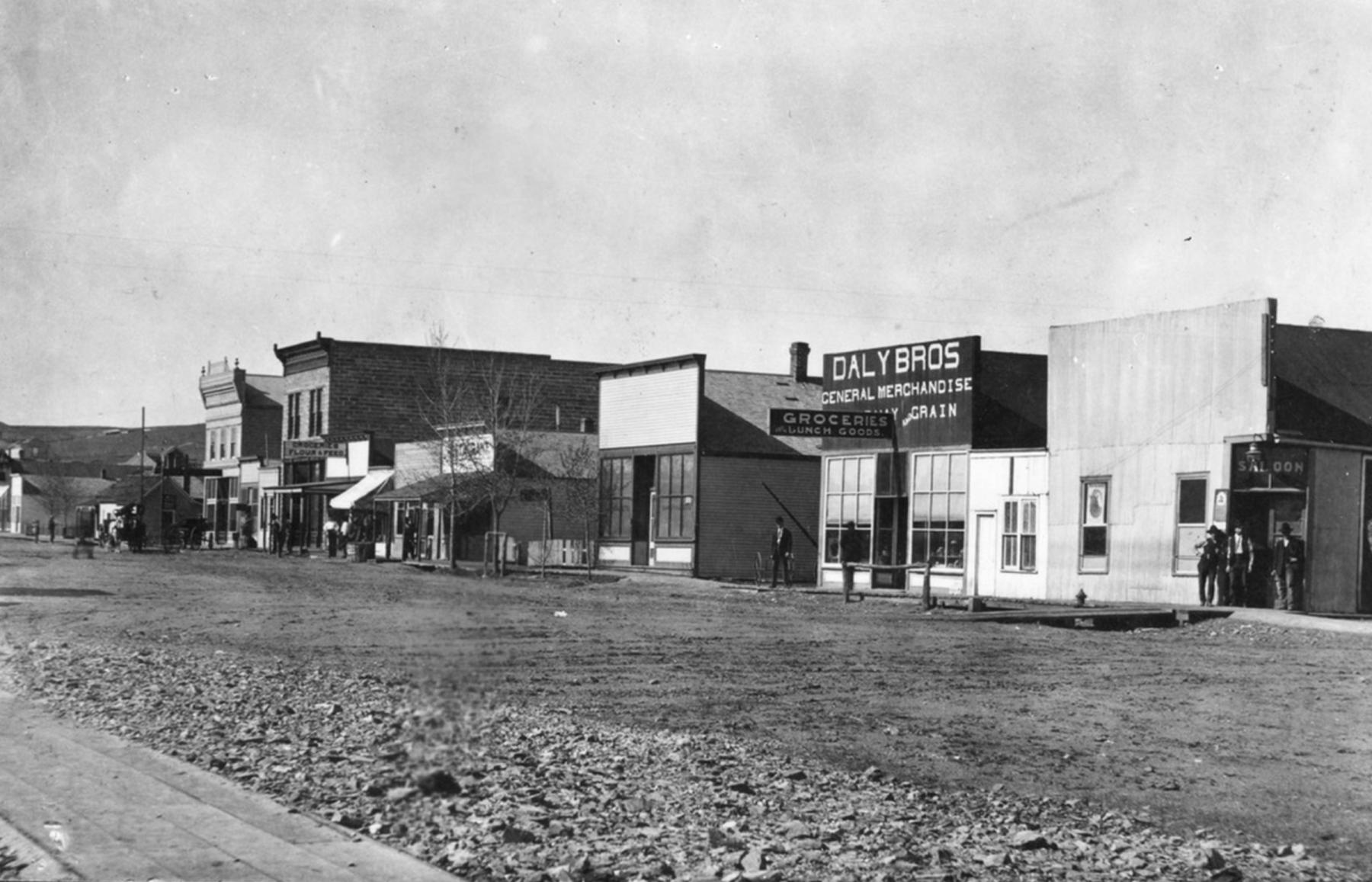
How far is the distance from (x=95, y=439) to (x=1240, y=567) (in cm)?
14530

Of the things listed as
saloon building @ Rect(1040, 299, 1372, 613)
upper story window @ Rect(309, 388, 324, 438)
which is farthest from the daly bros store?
upper story window @ Rect(309, 388, 324, 438)

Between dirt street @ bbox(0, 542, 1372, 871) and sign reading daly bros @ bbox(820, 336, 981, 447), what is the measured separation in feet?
23.3

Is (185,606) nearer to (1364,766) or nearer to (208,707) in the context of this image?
(208,707)

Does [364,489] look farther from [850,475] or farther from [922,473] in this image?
[922,473]

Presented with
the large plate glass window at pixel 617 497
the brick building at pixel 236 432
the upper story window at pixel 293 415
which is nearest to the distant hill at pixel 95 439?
the brick building at pixel 236 432

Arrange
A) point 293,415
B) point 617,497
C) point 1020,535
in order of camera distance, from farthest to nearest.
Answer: point 293,415
point 617,497
point 1020,535

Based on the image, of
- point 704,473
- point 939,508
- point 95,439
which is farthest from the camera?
point 95,439

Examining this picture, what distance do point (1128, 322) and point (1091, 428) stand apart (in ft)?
7.49

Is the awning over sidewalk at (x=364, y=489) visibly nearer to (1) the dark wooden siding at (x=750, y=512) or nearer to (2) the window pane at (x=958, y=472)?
(1) the dark wooden siding at (x=750, y=512)

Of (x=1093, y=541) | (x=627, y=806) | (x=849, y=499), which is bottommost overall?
(x=627, y=806)

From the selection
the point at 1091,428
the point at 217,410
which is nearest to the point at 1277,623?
the point at 1091,428

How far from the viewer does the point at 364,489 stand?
5884cm

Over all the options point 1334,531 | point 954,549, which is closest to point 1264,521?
point 1334,531

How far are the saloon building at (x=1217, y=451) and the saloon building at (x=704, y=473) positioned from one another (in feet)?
42.7
